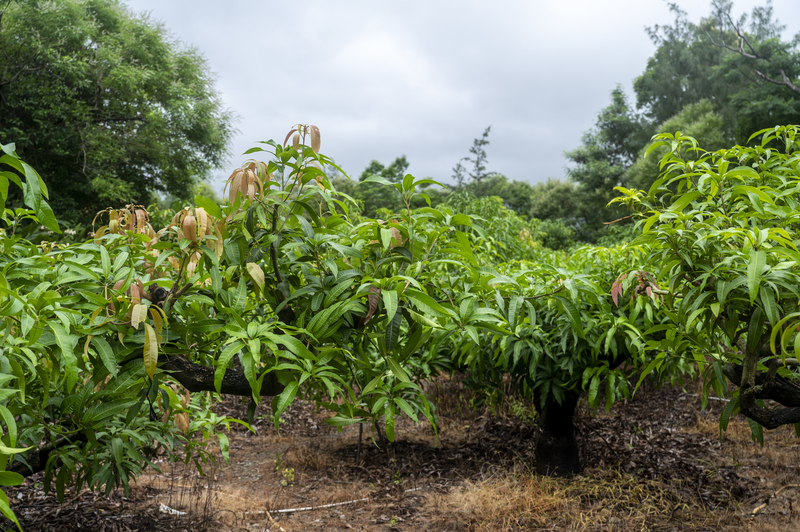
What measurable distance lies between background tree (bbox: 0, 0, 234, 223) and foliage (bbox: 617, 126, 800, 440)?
39.9 ft

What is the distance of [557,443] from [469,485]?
0.69 metres

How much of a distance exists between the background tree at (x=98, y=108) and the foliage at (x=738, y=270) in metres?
12.2

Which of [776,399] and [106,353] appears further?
[776,399]

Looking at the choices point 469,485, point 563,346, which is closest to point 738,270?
point 563,346

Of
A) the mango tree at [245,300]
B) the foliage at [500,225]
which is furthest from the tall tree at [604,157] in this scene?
the mango tree at [245,300]

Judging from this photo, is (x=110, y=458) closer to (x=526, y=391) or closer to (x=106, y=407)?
(x=106, y=407)

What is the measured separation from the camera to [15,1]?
446 inches

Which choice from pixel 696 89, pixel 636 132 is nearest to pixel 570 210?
pixel 636 132

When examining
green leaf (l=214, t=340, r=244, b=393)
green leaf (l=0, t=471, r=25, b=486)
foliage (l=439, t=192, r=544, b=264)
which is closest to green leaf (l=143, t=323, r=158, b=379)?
green leaf (l=214, t=340, r=244, b=393)

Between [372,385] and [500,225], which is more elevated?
[500,225]

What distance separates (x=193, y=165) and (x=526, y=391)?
12783 mm

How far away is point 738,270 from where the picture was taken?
1.42 m

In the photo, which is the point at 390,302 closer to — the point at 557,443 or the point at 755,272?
the point at 755,272

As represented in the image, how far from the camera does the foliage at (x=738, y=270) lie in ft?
4.43
